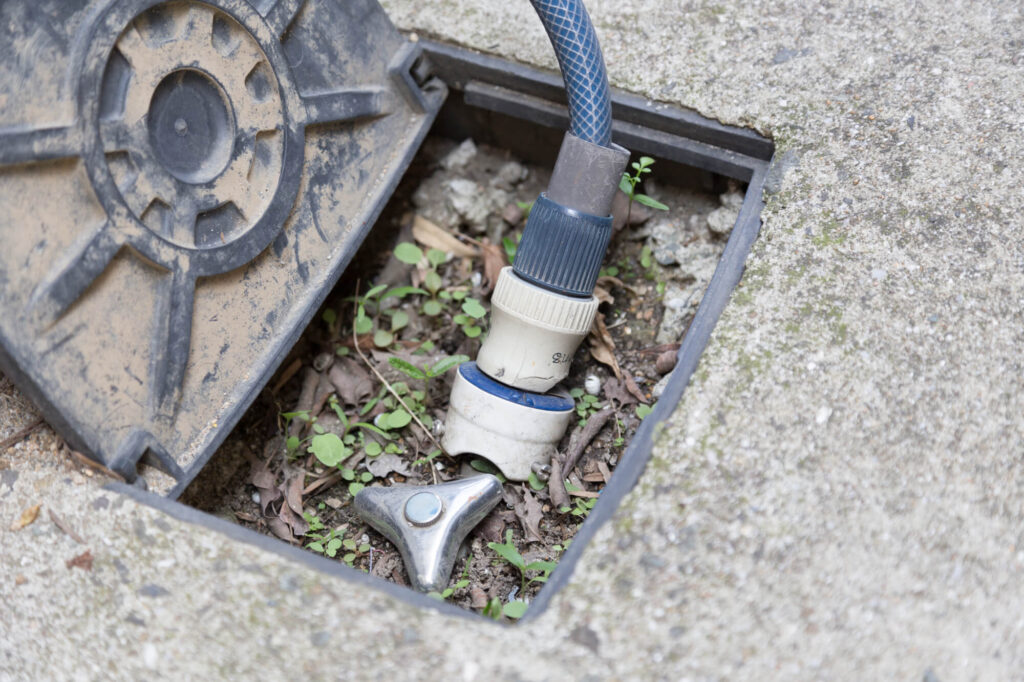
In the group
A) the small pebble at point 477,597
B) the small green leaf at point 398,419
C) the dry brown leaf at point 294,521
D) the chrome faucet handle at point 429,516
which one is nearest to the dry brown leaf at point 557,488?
the chrome faucet handle at point 429,516

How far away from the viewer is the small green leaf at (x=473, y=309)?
169 centimetres

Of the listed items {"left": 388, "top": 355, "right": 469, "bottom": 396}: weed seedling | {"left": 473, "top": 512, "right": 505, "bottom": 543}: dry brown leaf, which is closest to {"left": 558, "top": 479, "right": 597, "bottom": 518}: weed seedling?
{"left": 473, "top": 512, "right": 505, "bottom": 543}: dry brown leaf

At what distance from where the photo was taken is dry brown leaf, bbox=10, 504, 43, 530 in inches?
45.9

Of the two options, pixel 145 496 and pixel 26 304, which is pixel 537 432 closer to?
pixel 145 496

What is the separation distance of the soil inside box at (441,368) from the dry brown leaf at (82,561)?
349 mm

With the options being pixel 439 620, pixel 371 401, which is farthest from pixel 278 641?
pixel 371 401

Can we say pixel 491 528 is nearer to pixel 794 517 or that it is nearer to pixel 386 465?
pixel 386 465

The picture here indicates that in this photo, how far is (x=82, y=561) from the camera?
3.65 ft

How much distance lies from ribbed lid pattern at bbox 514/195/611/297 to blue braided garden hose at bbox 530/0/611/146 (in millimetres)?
145

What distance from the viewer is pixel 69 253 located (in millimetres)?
1119

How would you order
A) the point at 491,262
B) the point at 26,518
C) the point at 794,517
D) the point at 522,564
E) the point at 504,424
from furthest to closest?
the point at 491,262
the point at 504,424
the point at 522,564
the point at 26,518
the point at 794,517

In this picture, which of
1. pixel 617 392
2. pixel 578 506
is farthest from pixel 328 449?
pixel 617 392

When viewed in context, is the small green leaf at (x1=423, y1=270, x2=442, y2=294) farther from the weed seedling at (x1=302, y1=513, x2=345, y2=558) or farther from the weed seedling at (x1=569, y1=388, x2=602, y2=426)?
the weed seedling at (x1=302, y1=513, x2=345, y2=558)

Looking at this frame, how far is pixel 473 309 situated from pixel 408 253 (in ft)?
0.74
